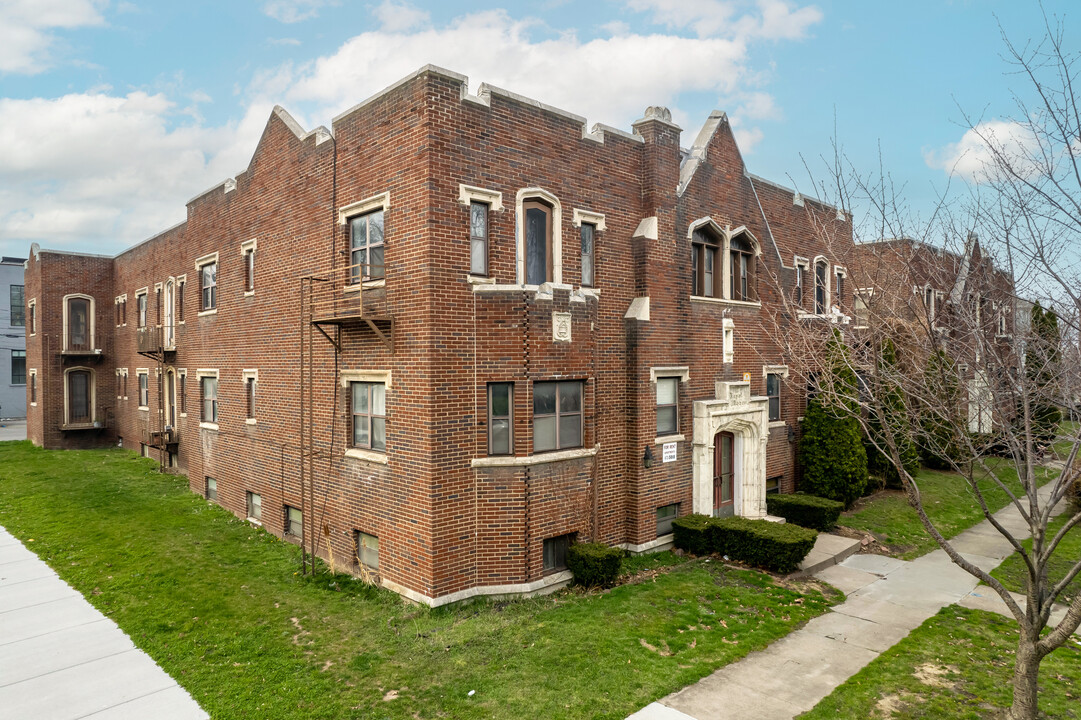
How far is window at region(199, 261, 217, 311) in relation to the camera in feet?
63.3

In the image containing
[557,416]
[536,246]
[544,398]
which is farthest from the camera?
[536,246]

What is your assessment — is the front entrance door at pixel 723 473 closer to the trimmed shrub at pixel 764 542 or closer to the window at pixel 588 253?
the trimmed shrub at pixel 764 542

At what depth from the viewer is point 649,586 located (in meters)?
12.2

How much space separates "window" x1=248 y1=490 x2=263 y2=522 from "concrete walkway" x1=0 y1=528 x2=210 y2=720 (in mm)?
4628

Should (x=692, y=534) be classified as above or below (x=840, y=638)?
above

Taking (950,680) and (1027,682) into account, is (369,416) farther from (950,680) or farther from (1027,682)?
(1027,682)

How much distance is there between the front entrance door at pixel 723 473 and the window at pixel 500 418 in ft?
21.8

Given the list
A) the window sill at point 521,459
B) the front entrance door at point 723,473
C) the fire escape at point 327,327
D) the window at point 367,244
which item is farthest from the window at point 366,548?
the front entrance door at point 723,473

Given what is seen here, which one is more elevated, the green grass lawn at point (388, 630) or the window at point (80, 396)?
the window at point (80, 396)

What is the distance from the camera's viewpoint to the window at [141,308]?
85.1ft

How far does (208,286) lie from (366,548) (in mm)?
11763

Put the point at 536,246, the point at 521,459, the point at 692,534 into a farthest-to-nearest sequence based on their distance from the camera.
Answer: the point at 692,534, the point at 536,246, the point at 521,459

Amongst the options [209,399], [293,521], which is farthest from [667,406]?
[209,399]

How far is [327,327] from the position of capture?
13625mm
